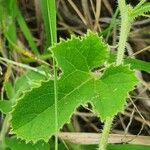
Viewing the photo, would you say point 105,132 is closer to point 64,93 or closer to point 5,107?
point 64,93

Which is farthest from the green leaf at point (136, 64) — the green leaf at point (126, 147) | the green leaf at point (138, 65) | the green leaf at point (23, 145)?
the green leaf at point (23, 145)

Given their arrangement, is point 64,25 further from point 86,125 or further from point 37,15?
point 86,125

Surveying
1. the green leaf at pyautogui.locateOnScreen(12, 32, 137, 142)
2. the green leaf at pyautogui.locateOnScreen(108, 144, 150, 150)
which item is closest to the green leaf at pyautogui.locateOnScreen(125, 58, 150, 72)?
the green leaf at pyautogui.locateOnScreen(108, 144, 150, 150)

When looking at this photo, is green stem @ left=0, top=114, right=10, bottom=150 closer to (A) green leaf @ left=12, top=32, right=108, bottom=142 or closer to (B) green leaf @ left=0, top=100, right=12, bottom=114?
(B) green leaf @ left=0, top=100, right=12, bottom=114

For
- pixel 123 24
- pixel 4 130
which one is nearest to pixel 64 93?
pixel 123 24

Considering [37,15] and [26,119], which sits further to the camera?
[37,15]

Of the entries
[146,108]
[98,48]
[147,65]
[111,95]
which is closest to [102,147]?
[111,95]
